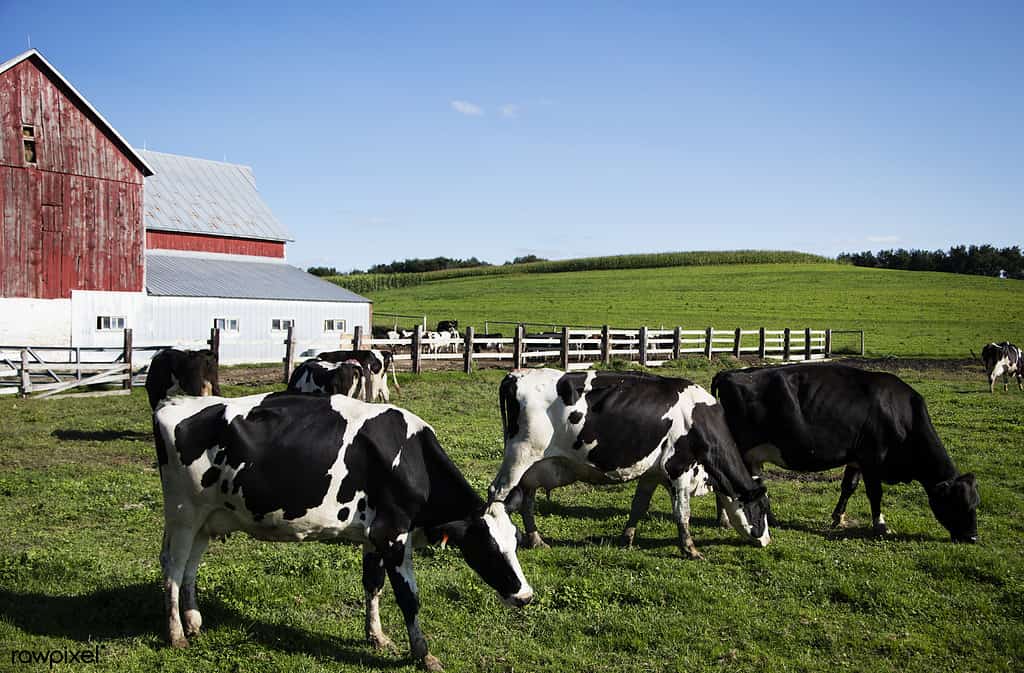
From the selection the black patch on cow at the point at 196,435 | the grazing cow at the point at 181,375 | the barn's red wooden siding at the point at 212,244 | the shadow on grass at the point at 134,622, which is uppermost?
the barn's red wooden siding at the point at 212,244

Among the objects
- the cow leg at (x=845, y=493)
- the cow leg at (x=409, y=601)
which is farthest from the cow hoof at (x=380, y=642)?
the cow leg at (x=845, y=493)

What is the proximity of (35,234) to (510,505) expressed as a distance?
25098 millimetres

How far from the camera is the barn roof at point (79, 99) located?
26.0 metres

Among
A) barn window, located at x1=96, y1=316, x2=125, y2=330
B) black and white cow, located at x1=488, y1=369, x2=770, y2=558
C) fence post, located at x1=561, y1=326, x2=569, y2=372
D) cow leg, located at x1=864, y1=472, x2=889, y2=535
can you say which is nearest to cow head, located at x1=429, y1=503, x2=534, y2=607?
black and white cow, located at x1=488, y1=369, x2=770, y2=558

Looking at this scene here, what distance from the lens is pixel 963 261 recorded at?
103875mm

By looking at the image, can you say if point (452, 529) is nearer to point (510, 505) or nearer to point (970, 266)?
point (510, 505)

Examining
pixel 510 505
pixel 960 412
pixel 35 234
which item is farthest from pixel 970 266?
pixel 510 505

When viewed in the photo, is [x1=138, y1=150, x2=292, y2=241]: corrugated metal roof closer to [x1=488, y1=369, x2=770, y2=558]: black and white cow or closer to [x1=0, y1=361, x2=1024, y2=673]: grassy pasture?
[x1=0, y1=361, x2=1024, y2=673]: grassy pasture

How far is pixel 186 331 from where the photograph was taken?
30.1 m

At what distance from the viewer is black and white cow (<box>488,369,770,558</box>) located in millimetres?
8133

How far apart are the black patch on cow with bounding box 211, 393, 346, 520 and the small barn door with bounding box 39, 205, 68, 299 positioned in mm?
24635

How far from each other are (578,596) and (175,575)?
315cm

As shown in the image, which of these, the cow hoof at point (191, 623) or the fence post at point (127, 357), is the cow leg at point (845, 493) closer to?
the cow hoof at point (191, 623)

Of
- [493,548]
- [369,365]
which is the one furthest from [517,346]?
[493,548]
